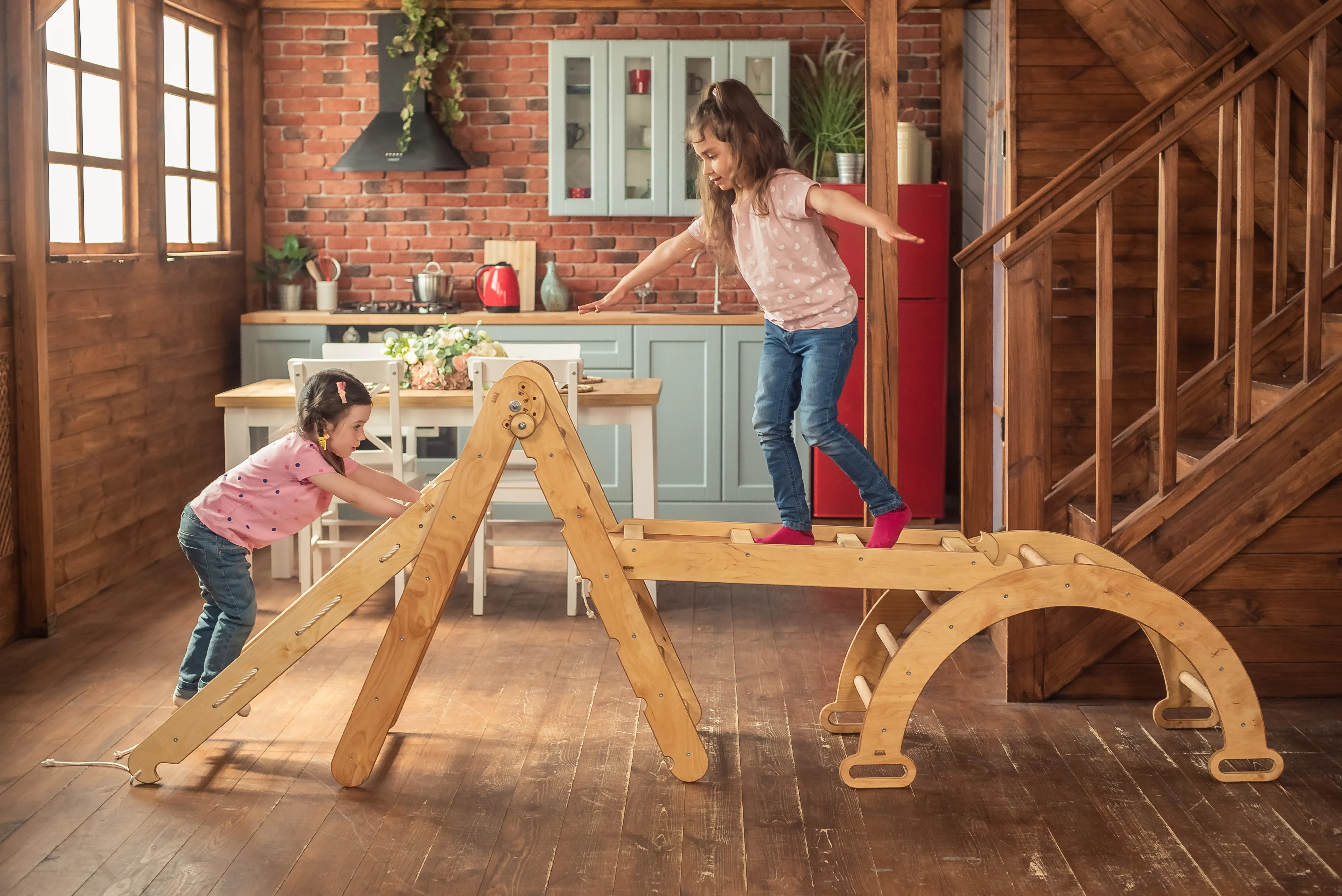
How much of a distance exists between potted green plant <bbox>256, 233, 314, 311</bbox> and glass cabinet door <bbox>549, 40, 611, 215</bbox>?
1268 millimetres

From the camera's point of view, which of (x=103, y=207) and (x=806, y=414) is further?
(x=103, y=207)

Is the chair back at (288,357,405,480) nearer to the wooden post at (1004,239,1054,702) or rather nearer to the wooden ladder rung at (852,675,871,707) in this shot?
the wooden ladder rung at (852,675,871,707)

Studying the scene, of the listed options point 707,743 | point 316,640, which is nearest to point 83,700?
point 316,640

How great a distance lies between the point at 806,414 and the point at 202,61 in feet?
12.8

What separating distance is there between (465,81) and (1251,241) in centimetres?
422

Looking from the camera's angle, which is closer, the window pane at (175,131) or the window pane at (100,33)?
the window pane at (100,33)

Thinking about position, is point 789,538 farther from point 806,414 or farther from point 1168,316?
point 1168,316

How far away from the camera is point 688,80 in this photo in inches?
236

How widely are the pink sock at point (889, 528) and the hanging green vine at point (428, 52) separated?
373 cm

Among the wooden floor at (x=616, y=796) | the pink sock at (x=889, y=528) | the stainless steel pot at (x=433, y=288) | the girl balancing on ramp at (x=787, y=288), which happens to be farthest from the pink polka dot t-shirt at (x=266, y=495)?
the stainless steel pot at (x=433, y=288)

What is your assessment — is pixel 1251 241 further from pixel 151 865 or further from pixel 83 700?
pixel 83 700

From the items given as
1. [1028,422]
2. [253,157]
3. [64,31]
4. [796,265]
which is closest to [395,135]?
[253,157]

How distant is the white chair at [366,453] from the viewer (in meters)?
4.15

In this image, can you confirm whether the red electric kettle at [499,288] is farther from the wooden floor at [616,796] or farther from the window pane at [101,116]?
the wooden floor at [616,796]
